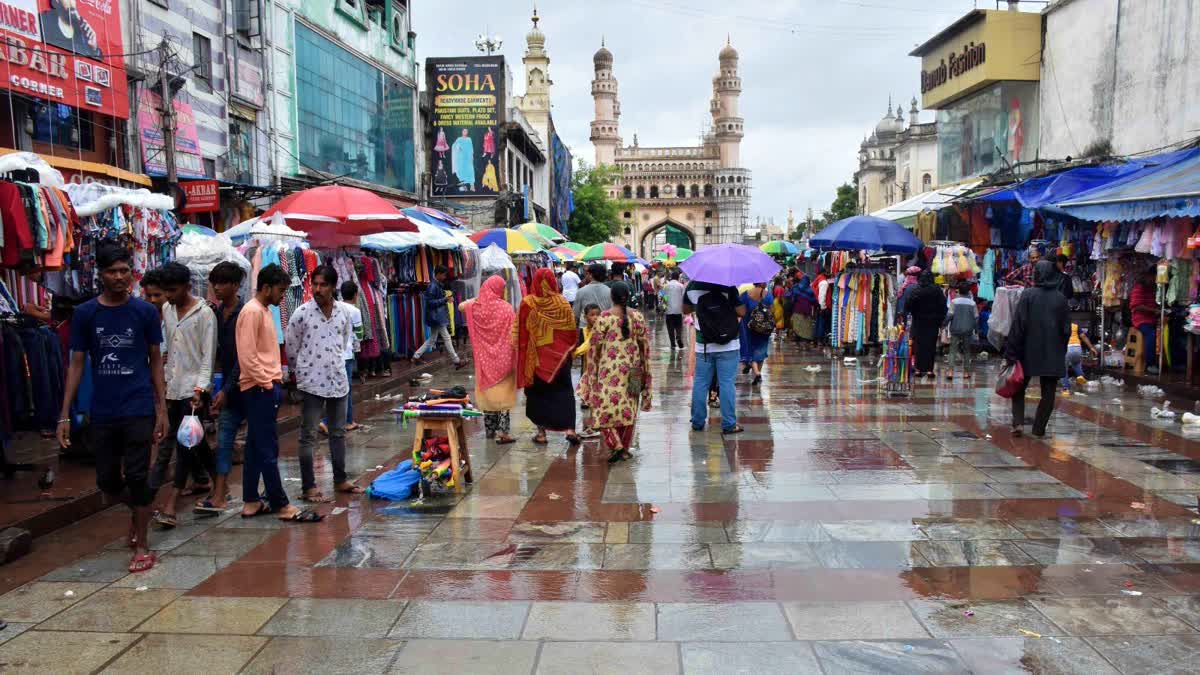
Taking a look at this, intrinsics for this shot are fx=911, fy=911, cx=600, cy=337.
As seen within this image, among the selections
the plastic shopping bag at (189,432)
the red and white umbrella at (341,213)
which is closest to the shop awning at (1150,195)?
the red and white umbrella at (341,213)

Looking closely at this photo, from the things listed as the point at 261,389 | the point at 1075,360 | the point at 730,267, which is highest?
the point at 730,267

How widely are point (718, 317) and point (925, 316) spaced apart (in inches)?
191

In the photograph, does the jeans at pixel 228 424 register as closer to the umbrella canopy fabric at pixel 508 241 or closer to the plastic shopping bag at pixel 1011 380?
the plastic shopping bag at pixel 1011 380

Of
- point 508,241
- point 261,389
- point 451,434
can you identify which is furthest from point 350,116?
point 261,389

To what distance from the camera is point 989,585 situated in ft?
14.9

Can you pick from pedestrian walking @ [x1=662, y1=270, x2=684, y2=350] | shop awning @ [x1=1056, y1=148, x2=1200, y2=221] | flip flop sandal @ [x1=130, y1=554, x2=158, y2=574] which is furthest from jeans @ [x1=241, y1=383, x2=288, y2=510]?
pedestrian walking @ [x1=662, y1=270, x2=684, y2=350]

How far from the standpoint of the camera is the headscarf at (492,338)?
8008 millimetres

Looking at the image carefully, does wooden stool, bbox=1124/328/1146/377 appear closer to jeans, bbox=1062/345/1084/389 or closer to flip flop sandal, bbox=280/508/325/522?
jeans, bbox=1062/345/1084/389

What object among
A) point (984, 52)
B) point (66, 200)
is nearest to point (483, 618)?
point (66, 200)

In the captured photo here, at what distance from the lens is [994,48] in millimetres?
19438

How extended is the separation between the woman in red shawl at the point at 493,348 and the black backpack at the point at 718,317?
1.79 metres

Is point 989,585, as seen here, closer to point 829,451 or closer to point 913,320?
point 829,451

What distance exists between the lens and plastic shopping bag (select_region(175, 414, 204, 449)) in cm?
557

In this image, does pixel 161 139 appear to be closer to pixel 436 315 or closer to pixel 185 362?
pixel 436 315
